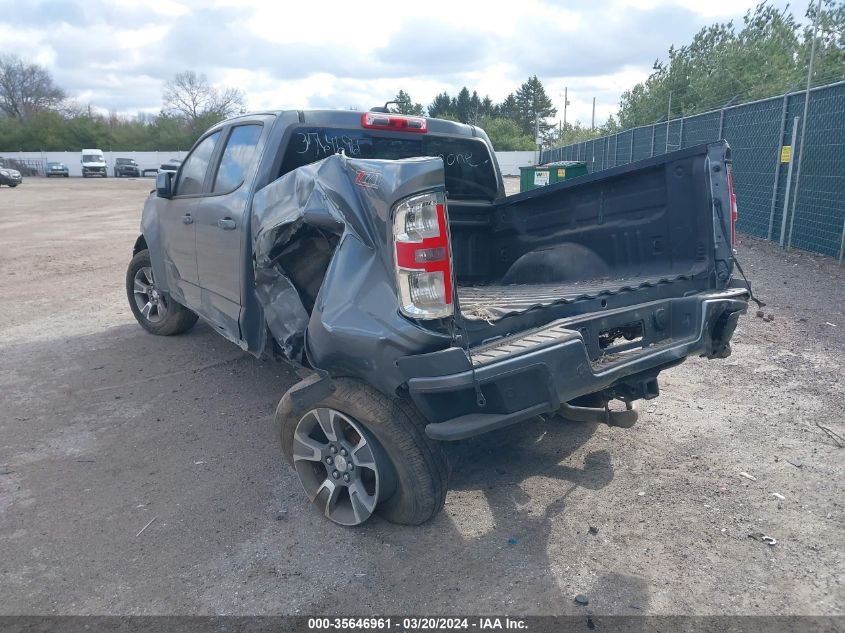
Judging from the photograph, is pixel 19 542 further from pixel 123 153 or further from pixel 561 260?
pixel 123 153

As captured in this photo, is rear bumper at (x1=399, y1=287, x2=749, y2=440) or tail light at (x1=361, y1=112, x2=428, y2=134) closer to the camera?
rear bumper at (x1=399, y1=287, x2=749, y2=440)

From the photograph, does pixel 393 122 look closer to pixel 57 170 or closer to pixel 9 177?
pixel 9 177

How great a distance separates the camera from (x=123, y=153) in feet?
214

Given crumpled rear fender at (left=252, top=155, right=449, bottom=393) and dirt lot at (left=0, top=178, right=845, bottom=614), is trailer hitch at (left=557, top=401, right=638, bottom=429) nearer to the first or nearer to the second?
dirt lot at (left=0, top=178, right=845, bottom=614)

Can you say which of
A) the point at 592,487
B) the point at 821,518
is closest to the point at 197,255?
the point at 592,487

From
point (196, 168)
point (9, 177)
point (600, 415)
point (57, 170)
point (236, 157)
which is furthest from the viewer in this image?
point (57, 170)

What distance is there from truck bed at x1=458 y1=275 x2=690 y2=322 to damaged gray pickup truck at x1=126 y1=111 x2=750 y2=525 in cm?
2

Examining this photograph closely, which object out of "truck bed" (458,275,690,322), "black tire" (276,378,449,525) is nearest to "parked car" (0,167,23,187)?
"truck bed" (458,275,690,322)

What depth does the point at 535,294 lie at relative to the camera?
3.97 m

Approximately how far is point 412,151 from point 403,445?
245 centimetres

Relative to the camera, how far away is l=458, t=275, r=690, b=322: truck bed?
10.8 feet

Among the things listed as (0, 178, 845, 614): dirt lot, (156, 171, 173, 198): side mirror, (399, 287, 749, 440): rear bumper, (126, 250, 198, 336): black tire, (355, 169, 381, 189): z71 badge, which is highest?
(355, 169, 381, 189): z71 badge

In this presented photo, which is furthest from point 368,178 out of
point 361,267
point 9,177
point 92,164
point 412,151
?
point 92,164

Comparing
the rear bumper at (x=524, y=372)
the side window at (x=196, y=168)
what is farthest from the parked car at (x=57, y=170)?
the rear bumper at (x=524, y=372)
